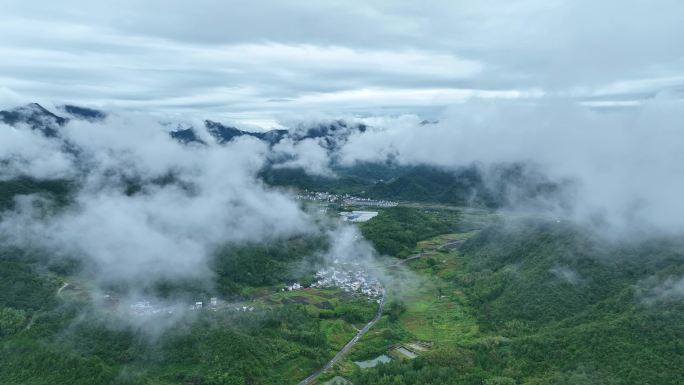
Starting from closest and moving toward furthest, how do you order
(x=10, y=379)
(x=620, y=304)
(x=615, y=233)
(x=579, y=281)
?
(x=10, y=379) < (x=620, y=304) < (x=579, y=281) < (x=615, y=233)

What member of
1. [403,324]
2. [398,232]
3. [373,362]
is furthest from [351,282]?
[398,232]

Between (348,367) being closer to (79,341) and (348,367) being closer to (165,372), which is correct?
(165,372)

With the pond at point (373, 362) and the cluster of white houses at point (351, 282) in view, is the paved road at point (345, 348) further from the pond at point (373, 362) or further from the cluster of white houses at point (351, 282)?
the cluster of white houses at point (351, 282)

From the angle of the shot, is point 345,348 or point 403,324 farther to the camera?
point 403,324

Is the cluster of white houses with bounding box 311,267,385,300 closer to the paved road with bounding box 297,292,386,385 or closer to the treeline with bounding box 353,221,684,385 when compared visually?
the paved road with bounding box 297,292,386,385

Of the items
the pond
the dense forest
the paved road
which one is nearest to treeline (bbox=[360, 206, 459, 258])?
the dense forest

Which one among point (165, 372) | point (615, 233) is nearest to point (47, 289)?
point (165, 372)

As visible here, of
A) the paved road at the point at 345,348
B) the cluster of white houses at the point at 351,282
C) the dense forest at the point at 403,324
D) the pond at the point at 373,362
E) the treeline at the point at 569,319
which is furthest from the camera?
the cluster of white houses at the point at 351,282

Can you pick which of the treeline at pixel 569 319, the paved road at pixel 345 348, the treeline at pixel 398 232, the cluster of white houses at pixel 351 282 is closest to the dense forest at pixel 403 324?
the treeline at pixel 569 319

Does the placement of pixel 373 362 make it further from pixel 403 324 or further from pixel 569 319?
pixel 569 319

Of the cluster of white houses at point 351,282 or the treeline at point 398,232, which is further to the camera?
the treeline at point 398,232

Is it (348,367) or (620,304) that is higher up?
(620,304)
